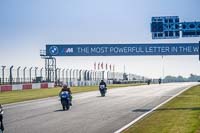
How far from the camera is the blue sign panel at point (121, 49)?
2926 inches

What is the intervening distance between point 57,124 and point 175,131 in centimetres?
424

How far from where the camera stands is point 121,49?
74.8 metres

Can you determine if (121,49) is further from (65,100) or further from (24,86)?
(65,100)

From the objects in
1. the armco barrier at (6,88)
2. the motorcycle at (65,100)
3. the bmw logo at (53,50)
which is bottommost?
the motorcycle at (65,100)

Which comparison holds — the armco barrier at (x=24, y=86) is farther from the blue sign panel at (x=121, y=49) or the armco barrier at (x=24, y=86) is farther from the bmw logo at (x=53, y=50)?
the blue sign panel at (x=121, y=49)

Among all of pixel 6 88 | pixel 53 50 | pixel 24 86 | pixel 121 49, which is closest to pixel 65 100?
pixel 6 88

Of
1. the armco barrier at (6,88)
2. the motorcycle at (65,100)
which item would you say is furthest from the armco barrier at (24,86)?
the motorcycle at (65,100)

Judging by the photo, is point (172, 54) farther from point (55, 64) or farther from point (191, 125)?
point (191, 125)

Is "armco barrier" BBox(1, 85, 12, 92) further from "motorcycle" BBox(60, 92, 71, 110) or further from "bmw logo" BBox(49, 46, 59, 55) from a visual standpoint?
"motorcycle" BBox(60, 92, 71, 110)

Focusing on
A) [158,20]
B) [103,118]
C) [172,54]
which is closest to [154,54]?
[172,54]

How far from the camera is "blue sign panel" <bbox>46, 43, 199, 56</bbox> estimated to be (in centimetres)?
7431

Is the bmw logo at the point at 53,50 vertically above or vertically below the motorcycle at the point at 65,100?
above

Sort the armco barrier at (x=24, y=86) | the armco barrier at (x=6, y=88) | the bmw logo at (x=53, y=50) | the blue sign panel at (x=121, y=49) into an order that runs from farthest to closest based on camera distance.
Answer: the blue sign panel at (x=121, y=49) → the bmw logo at (x=53, y=50) → the armco barrier at (x=24, y=86) → the armco barrier at (x=6, y=88)

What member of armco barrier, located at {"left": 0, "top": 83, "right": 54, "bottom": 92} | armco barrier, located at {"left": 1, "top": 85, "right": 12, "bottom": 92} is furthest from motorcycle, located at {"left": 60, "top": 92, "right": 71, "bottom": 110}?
armco barrier, located at {"left": 1, "top": 85, "right": 12, "bottom": 92}
